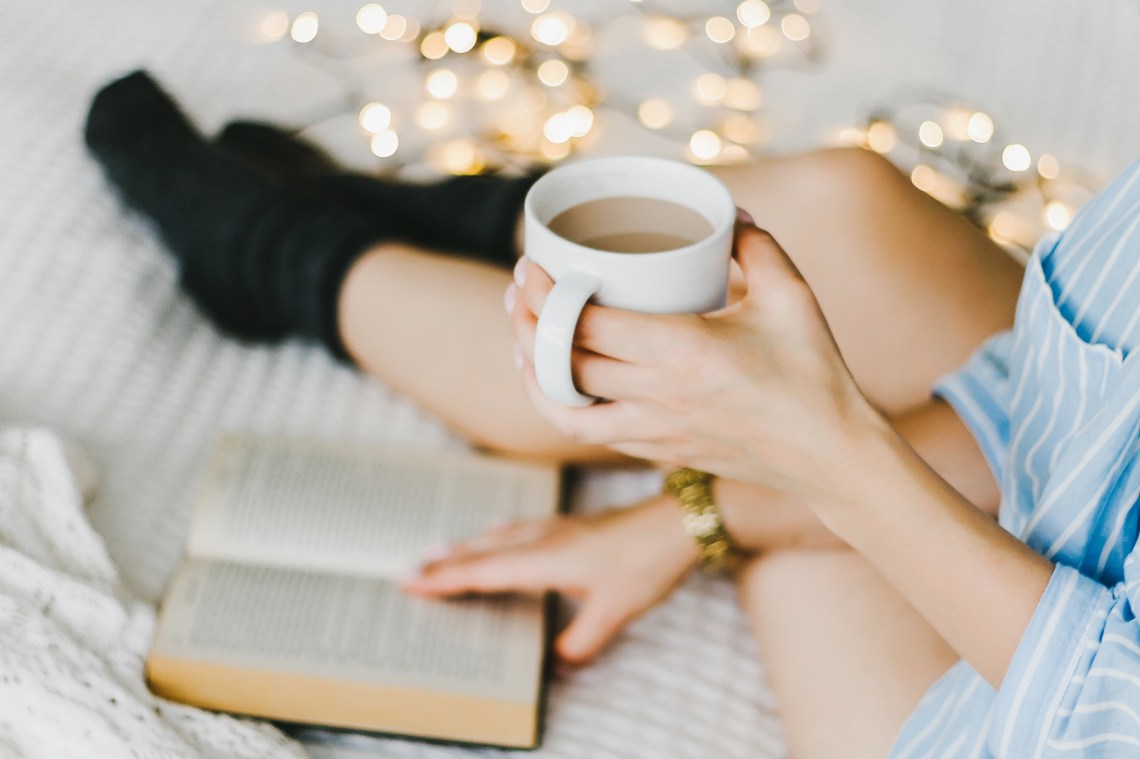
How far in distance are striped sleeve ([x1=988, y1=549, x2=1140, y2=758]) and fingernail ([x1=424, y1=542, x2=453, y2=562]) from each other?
1.27 feet

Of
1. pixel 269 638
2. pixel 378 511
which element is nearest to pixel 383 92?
Result: pixel 378 511

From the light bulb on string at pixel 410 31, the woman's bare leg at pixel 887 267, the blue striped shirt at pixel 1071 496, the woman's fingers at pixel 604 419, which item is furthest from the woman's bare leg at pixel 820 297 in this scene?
the light bulb on string at pixel 410 31

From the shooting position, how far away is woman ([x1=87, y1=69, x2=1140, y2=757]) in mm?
514

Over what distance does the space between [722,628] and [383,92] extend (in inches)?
29.9

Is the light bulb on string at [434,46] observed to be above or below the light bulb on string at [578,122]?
above

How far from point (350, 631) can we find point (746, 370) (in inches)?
13.7

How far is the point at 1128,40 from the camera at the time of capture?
125 cm

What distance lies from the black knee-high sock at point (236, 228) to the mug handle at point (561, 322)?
453 millimetres

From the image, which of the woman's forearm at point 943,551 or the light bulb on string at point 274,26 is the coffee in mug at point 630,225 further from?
the light bulb on string at point 274,26

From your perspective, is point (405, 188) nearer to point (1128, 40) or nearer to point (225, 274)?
point (225, 274)

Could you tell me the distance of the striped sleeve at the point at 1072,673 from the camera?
49 centimetres

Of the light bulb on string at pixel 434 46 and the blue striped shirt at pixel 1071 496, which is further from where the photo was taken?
the light bulb on string at pixel 434 46

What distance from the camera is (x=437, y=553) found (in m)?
0.75

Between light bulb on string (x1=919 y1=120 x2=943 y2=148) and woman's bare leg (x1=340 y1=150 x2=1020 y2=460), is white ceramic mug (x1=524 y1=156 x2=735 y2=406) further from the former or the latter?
light bulb on string (x1=919 y1=120 x2=943 y2=148)
